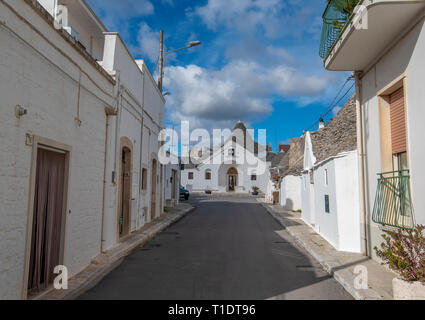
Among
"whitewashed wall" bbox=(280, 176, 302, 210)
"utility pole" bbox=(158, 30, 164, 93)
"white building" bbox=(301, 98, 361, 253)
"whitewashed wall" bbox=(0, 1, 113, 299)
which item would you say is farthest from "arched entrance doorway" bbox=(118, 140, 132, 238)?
"whitewashed wall" bbox=(280, 176, 302, 210)

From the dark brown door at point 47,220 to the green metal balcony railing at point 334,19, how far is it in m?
6.37

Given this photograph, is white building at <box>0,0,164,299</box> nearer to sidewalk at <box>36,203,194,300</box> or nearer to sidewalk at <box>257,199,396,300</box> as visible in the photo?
sidewalk at <box>36,203,194,300</box>

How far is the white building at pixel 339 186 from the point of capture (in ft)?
27.5

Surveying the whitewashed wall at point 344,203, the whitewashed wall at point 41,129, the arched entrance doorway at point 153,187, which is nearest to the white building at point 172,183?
the arched entrance doorway at point 153,187

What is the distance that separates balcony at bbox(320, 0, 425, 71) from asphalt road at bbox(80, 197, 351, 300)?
4.78 m

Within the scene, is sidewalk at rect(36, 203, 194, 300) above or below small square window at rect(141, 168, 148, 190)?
below

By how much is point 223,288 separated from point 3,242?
348 cm

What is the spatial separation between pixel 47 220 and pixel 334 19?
739 cm

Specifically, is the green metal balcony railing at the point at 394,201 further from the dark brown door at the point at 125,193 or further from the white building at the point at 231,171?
the white building at the point at 231,171

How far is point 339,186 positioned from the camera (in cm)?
874

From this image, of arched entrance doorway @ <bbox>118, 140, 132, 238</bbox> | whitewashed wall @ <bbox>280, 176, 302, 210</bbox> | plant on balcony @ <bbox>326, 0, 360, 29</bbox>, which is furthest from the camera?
whitewashed wall @ <bbox>280, 176, 302, 210</bbox>

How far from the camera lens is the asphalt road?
218 inches
